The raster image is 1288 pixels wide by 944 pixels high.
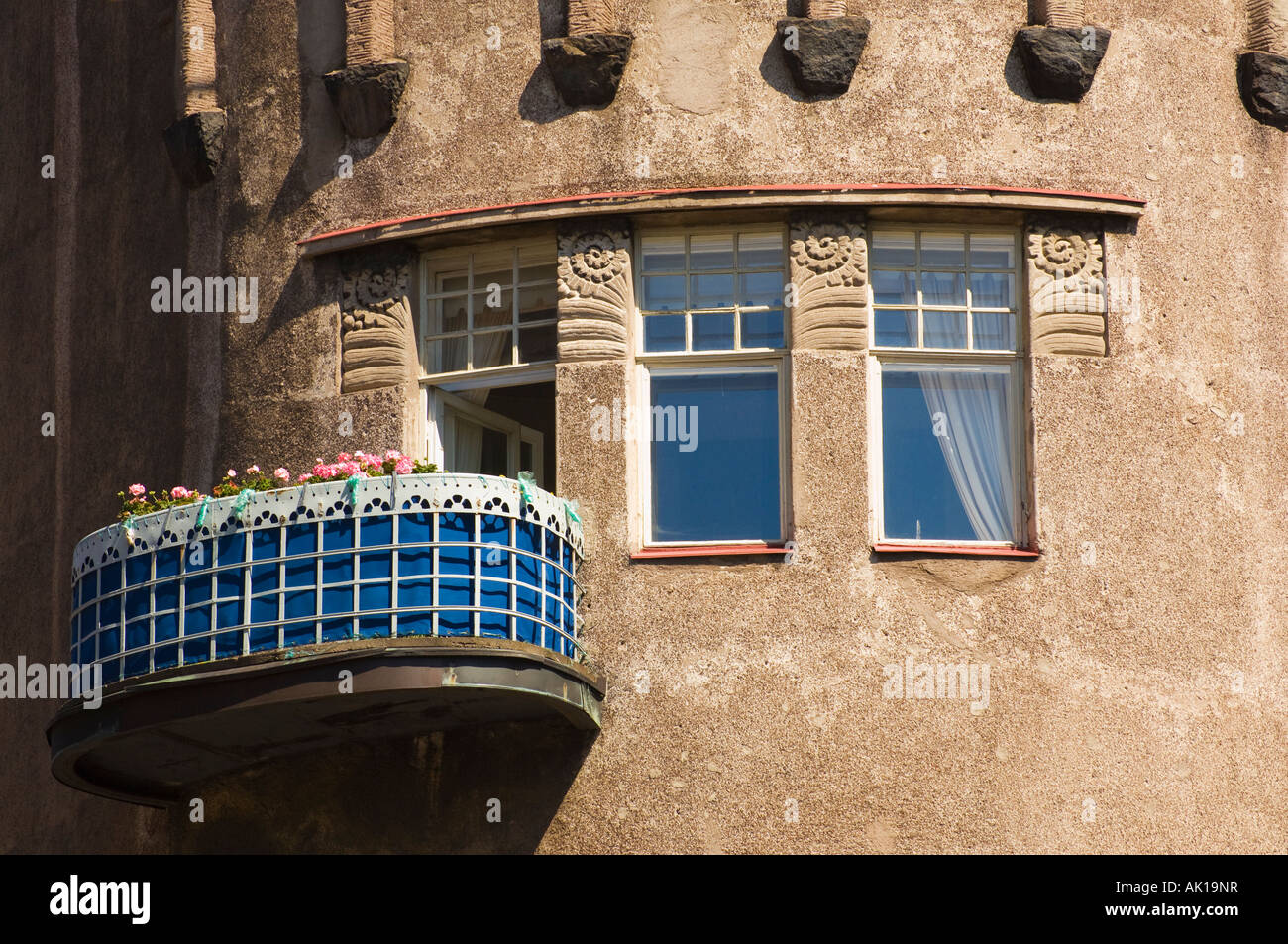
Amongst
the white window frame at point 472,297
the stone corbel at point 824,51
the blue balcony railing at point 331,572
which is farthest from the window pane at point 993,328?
the blue balcony railing at point 331,572

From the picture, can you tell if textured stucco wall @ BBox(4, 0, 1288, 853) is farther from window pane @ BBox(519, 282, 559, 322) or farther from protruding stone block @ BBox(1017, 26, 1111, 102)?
window pane @ BBox(519, 282, 559, 322)

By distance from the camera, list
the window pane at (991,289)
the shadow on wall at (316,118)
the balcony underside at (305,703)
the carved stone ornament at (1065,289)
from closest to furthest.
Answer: the balcony underside at (305,703) < the carved stone ornament at (1065,289) < the window pane at (991,289) < the shadow on wall at (316,118)

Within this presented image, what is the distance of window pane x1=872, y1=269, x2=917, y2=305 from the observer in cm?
1541

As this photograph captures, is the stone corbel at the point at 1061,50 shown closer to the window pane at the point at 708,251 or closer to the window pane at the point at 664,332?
the window pane at the point at 708,251

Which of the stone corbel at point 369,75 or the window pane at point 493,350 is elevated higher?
the stone corbel at point 369,75

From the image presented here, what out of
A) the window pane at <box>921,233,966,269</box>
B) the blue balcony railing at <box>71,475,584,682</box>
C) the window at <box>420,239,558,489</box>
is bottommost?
the blue balcony railing at <box>71,475,584,682</box>

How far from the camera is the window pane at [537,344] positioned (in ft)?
51.0

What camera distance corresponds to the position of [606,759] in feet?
47.9

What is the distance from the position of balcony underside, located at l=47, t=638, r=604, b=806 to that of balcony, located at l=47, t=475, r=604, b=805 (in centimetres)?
1

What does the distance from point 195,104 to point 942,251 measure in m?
5.14

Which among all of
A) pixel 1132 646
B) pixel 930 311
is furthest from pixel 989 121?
pixel 1132 646

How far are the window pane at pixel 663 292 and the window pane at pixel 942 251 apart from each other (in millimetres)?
1542

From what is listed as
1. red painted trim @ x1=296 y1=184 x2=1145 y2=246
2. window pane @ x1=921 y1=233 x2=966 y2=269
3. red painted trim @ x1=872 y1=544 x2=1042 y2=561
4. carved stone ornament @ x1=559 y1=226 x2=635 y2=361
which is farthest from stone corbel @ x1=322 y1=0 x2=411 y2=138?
red painted trim @ x1=872 y1=544 x2=1042 y2=561

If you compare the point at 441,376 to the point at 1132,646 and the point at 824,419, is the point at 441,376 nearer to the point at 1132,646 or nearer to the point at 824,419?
the point at 824,419
